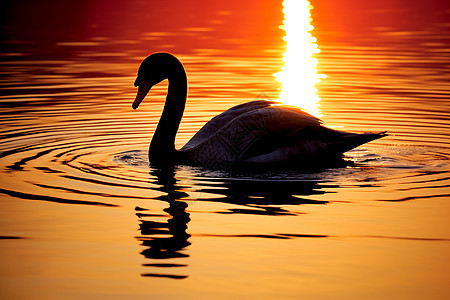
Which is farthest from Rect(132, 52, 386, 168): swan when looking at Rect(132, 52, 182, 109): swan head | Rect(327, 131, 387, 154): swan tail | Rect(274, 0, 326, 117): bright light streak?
Rect(132, 52, 182, 109): swan head

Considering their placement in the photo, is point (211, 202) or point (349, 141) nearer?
point (211, 202)

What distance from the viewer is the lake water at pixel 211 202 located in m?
5.83

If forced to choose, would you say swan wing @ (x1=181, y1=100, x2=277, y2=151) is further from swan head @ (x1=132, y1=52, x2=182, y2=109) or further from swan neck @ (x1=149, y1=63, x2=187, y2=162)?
swan head @ (x1=132, y1=52, x2=182, y2=109)

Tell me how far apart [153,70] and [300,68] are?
36.9 ft

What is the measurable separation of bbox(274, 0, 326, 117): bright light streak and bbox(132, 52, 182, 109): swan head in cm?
176

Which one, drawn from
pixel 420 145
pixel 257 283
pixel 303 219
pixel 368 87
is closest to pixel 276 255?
pixel 257 283

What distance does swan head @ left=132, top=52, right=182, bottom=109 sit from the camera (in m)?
10.3

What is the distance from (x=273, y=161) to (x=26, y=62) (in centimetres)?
1415

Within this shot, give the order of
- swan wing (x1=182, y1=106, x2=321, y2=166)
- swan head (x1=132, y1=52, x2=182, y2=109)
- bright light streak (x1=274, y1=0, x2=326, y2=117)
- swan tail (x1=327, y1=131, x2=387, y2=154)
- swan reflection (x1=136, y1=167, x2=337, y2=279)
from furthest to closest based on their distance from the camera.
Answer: bright light streak (x1=274, y1=0, x2=326, y2=117), swan head (x1=132, y1=52, x2=182, y2=109), swan tail (x1=327, y1=131, x2=387, y2=154), swan wing (x1=182, y1=106, x2=321, y2=166), swan reflection (x1=136, y1=167, x2=337, y2=279)

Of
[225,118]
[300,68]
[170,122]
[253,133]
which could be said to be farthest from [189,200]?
[300,68]

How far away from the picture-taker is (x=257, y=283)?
5.71m

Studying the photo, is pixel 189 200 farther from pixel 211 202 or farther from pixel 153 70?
pixel 153 70

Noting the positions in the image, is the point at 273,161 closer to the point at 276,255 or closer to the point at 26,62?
the point at 276,255

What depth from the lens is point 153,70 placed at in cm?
1045
